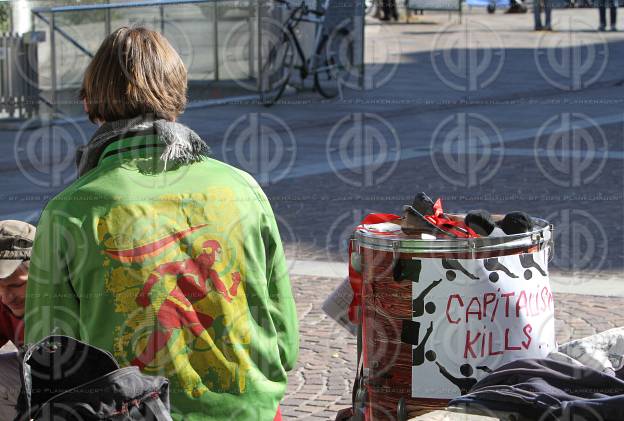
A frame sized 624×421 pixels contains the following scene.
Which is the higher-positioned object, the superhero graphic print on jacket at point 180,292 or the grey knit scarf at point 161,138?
the grey knit scarf at point 161,138

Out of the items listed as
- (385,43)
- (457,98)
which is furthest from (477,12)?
(457,98)

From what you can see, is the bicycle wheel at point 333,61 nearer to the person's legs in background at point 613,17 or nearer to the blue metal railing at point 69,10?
the blue metal railing at point 69,10

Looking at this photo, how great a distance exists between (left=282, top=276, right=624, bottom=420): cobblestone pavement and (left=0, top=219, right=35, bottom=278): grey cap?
65.4 inches

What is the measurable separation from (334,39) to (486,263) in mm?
14441

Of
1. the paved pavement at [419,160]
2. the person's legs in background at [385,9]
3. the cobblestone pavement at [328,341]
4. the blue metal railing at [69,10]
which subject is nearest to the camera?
the cobblestone pavement at [328,341]

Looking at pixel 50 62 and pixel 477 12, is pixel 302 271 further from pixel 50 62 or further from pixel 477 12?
pixel 477 12

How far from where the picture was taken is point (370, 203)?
10.6m

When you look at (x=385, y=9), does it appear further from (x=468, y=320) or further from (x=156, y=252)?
(x=156, y=252)

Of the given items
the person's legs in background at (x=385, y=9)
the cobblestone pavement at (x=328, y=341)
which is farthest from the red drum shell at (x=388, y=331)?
the person's legs in background at (x=385, y=9)

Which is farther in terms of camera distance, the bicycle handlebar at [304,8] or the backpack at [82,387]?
the bicycle handlebar at [304,8]

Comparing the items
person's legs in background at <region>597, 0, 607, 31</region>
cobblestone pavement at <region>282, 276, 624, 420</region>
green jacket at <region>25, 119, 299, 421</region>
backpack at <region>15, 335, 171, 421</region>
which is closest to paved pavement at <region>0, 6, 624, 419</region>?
cobblestone pavement at <region>282, 276, 624, 420</region>

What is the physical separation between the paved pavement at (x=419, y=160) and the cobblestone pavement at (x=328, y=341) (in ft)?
0.04

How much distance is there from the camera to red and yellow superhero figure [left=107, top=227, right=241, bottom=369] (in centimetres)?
291

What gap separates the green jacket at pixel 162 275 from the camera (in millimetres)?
2879
